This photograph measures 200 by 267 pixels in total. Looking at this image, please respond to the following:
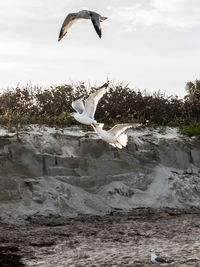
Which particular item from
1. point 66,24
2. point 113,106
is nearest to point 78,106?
point 66,24

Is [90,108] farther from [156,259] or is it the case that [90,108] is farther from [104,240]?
[156,259]

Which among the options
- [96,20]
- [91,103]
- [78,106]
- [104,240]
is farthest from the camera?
[104,240]

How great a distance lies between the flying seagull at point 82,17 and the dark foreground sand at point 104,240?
12.4 ft

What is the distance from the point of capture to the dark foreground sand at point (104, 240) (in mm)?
9281

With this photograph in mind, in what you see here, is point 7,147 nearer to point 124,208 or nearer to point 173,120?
point 124,208

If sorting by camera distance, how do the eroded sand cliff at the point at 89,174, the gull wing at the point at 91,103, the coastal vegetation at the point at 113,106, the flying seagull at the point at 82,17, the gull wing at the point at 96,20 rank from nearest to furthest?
the gull wing at the point at 96,20, the flying seagull at the point at 82,17, the gull wing at the point at 91,103, the eroded sand cliff at the point at 89,174, the coastal vegetation at the point at 113,106

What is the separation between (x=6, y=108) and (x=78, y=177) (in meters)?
3.65

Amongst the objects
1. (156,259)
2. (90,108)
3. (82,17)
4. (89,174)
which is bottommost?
(156,259)

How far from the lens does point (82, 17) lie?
29.0ft

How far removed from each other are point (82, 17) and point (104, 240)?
440 cm

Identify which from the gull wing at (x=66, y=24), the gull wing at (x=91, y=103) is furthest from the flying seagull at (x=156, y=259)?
the gull wing at (x=66, y=24)

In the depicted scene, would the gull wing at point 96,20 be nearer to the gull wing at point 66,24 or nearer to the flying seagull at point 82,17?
the flying seagull at point 82,17

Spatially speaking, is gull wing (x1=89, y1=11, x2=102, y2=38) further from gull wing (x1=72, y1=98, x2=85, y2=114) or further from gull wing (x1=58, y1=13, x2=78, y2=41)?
gull wing (x1=72, y1=98, x2=85, y2=114)

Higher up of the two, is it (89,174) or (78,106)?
(78,106)
